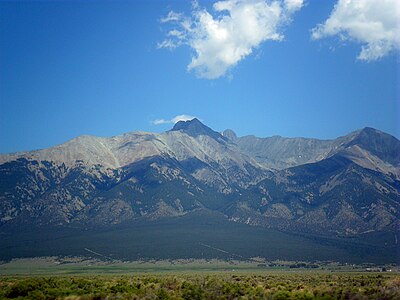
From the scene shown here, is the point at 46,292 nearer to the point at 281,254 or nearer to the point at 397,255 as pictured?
the point at 281,254

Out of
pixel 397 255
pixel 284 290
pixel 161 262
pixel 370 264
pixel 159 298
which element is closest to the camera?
pixel 159 298

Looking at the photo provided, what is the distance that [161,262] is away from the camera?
176 metres

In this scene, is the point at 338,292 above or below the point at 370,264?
above

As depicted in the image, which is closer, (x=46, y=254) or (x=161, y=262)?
(x=161, y=262)

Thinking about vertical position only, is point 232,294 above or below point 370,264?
above

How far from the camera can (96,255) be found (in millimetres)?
195875

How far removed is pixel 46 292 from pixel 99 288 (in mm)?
4475

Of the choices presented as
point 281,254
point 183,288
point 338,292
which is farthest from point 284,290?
point 281,254

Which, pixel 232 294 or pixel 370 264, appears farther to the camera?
pixel 370 264

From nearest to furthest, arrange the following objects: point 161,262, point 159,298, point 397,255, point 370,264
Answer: point 159,298 < point 370,264 < point 161,262 < point 397,255

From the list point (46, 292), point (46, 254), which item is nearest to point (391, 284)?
point (46, 292)

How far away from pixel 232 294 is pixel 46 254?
594 ft

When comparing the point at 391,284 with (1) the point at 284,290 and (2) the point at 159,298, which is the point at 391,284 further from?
(2) the point at 159,298

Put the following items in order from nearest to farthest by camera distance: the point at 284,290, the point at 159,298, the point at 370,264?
the point at 159,298 → the point at 284,290 → the point at 370,264
